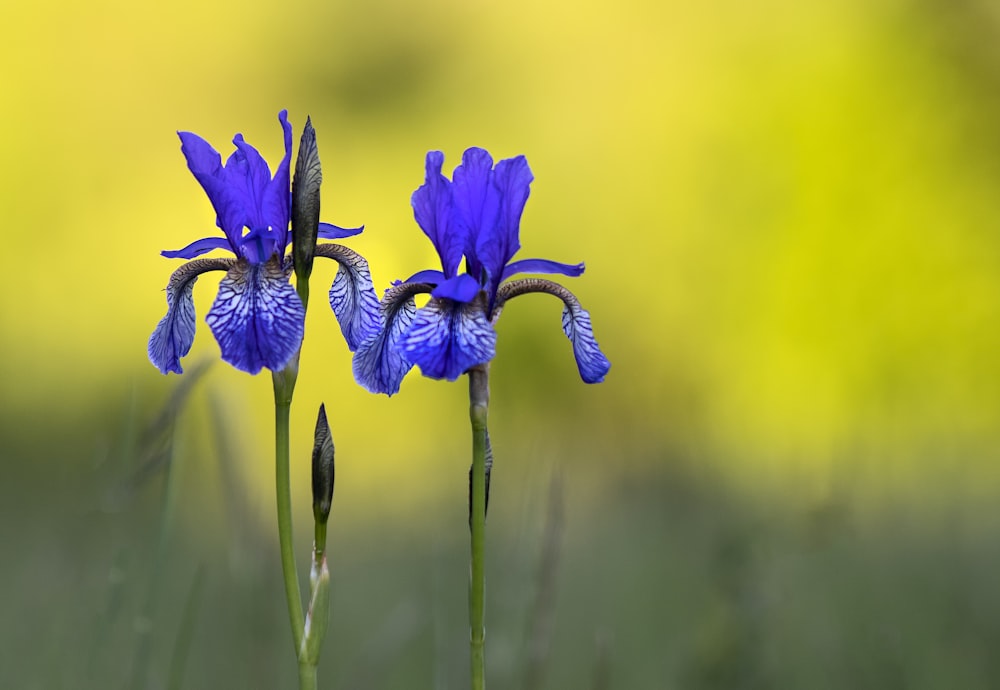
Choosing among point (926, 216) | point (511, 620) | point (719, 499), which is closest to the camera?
point (511, 620)

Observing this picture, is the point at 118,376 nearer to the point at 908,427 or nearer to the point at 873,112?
the point at 908,427

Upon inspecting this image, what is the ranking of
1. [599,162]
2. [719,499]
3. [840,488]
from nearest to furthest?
[840,488] < [719,499] < [599,162]

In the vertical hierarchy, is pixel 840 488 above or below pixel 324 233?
below

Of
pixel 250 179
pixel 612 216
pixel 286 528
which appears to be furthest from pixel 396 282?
pixel 612 216

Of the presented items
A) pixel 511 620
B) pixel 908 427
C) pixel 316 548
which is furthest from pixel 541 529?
pixel 908 427

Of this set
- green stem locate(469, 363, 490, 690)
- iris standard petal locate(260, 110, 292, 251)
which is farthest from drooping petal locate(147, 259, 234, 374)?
green stem locate(469, 363, 490, 690)

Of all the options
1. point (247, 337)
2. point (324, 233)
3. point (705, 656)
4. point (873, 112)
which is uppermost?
point (873, 112)
